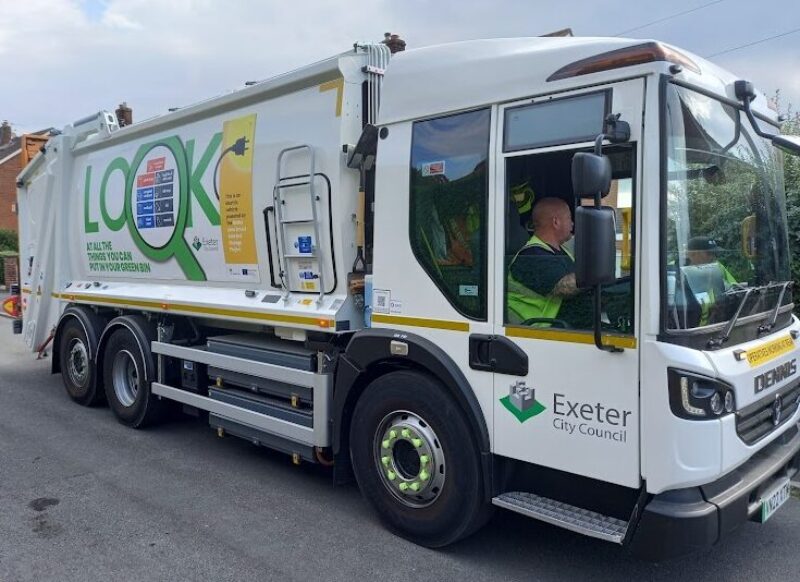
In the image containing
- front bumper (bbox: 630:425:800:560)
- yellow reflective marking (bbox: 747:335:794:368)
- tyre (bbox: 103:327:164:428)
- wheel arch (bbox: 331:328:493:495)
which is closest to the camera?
front bumper (bbox: 630:425:800:560)

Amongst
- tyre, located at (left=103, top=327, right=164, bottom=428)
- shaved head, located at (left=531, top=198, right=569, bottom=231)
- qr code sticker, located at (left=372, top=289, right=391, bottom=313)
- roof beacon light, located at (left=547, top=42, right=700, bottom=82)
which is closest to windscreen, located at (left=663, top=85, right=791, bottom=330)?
roof beacon light, located at (left=547, top=42, right=700, bottom=82)

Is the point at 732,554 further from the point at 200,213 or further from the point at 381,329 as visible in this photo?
the point at 200,213

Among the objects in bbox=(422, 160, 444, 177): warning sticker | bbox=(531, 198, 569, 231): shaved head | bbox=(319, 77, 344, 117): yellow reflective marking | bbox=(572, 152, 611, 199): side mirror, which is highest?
bbox=(319, 77, 344, 117): yellow reflective marking

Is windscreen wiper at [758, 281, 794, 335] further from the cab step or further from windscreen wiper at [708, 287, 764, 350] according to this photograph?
the cab step

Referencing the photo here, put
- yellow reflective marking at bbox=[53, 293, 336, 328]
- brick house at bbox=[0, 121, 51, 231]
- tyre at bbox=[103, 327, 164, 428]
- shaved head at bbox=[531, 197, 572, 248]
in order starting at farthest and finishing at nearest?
brick house at bbox=[0, 121, 51, 231]
tyre at bbox=[103, 327, 164, 428]
yellow reflective marking at bbox=[53, 293, 336, 328]
shaved head at bbox=[531, 197, 572, 248]

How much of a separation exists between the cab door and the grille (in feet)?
1.73

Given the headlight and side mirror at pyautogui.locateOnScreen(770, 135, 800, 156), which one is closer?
the headlight

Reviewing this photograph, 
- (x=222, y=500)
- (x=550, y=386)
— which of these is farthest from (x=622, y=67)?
(x=222, y=500)

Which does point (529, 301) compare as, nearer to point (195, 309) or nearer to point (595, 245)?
point (595, 245)

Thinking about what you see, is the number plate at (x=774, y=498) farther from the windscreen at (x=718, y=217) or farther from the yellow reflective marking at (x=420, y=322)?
the yellow reflective marking at (x=420, y=322)

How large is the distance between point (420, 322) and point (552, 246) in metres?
0.93

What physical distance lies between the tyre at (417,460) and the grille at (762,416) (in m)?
1.29

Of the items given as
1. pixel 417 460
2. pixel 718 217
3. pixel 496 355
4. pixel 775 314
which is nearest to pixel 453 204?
pixel 496 355

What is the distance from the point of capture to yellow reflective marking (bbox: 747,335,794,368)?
3246 millimetres
